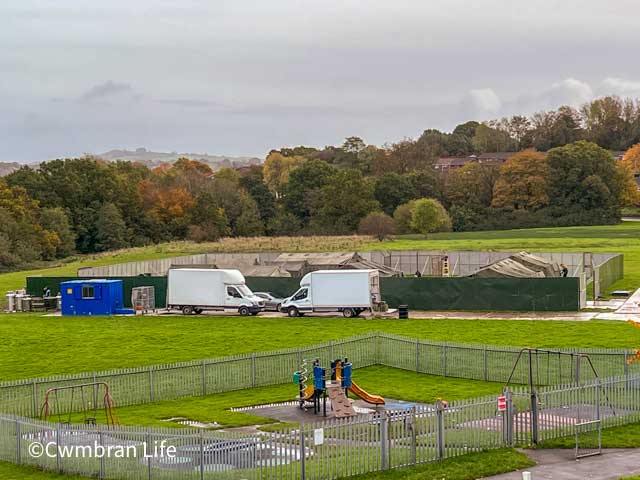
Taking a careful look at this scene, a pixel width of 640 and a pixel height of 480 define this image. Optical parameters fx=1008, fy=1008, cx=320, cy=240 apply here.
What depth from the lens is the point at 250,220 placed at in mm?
150000

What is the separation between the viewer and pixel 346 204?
143000mm

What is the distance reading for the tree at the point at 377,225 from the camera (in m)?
132

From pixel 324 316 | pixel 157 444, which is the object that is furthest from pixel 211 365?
pixel 324 316

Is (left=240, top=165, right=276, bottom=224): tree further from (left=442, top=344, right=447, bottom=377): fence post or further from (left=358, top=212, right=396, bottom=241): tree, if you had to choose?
(left=442, top=344, right=447, bottom=377): fence post

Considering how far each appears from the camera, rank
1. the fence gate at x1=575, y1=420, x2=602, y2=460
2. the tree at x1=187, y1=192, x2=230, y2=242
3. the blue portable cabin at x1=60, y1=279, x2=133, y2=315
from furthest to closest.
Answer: the tree at x1=187, y1=192, x2=230, y2=242 < the blue portable cabin at x1=60, y1=279, x2=133, y2=315 < the fence gate at x1=575, y1=420, x2=602, y2=460

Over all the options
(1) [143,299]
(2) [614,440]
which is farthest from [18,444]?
(1) [143,299]

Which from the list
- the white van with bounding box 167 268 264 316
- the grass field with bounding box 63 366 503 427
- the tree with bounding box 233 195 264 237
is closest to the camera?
the grass field with bounding box 63 366 503 427

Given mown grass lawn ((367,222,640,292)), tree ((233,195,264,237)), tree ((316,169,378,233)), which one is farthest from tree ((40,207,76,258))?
mown grass lawn ((367,222,640,292))

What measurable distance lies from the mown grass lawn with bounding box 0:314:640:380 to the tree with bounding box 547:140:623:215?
317ft

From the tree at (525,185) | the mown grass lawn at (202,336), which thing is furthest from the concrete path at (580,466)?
the tree at (525,185)

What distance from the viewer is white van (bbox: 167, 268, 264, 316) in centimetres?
6194

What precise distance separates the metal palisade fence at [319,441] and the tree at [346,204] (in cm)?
11444

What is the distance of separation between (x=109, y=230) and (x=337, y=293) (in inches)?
3081

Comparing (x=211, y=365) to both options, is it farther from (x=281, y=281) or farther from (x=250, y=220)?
(x=250, y=220)
